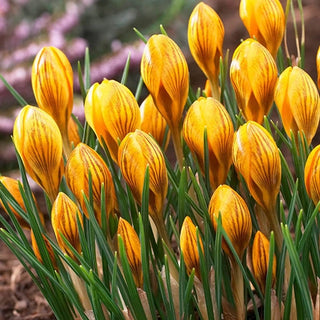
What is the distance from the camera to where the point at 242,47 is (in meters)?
1.06

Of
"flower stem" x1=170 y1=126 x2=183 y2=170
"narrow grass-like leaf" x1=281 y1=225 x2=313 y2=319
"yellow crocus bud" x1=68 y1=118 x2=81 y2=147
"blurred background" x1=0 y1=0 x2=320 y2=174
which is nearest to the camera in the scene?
"narrow grass-like leaf" x1=281 y1=225 x2=313 y2=319

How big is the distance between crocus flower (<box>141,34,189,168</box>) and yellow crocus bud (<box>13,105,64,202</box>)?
166 millimetres

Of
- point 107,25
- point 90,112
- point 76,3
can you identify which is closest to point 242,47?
point 90,112

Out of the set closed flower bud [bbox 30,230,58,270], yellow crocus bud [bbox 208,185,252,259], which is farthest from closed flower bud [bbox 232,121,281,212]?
closed flower bud [bbox 30,230,58,270]

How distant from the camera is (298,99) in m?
1.03

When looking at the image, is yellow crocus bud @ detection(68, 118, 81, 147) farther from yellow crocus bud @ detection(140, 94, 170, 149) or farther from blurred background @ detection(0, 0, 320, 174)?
blurred background @ detection(0, 0, 320, 174)

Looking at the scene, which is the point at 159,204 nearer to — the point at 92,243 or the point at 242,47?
the point at 92,243

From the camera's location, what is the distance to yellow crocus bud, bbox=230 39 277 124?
1050 millimetres

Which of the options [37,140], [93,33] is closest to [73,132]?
[37,140]

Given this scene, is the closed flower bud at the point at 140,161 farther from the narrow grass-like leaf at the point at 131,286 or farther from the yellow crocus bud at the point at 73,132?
the yellow crocus bud at the point at 73,132

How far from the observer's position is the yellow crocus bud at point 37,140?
983 mm

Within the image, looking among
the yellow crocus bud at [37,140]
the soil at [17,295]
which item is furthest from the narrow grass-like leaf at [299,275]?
the soil at [17,295]

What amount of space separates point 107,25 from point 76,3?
0.38 m

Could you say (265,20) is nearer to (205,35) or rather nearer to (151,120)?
(205,35)
